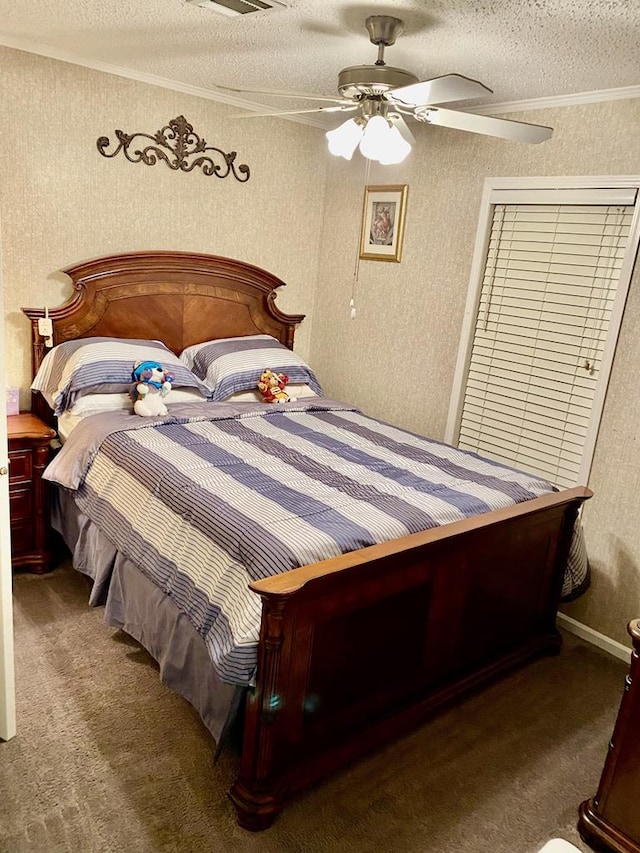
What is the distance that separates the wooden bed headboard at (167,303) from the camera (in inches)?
134

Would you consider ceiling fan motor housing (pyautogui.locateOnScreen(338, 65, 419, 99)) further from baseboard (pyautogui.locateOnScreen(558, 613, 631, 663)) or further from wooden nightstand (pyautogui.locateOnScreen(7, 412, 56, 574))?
baseboard (pyautogui.locateOnScreen(558, 613, 631, 663))

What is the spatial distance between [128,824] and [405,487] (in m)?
1.45

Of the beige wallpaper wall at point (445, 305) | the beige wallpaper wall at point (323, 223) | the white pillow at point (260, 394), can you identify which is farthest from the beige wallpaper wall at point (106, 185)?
the white pillow at point (260, 394)

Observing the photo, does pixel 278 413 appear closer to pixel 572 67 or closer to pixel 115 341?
pixel 115 341

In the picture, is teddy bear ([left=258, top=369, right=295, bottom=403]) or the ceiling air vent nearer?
the ceiling air vent

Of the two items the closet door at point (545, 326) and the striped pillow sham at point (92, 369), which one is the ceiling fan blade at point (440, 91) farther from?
the striped pillow sham at point (92, 369)

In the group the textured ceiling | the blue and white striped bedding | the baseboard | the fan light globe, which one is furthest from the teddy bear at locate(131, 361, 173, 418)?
the baseboard

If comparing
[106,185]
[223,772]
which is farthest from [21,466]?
[223,772]

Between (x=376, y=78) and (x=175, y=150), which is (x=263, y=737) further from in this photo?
(x=175, y=150)

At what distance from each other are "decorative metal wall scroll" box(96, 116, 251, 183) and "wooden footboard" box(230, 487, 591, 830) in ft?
8.50

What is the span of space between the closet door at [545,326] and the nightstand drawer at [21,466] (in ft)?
7.22

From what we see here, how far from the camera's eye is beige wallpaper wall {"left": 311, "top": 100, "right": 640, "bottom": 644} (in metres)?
2.85

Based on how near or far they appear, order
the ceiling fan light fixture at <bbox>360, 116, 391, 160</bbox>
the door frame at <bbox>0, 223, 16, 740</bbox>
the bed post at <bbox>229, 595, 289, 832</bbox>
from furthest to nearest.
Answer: the ceiling fan light fixture at <bbox>360, 116, 391, 160</bbox>, the door frame at <bbox>0, 223, 16, 740</bbox>, the bed post at <bbox>229, 595, 289, 832</bbox>

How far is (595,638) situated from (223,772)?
1845mm
